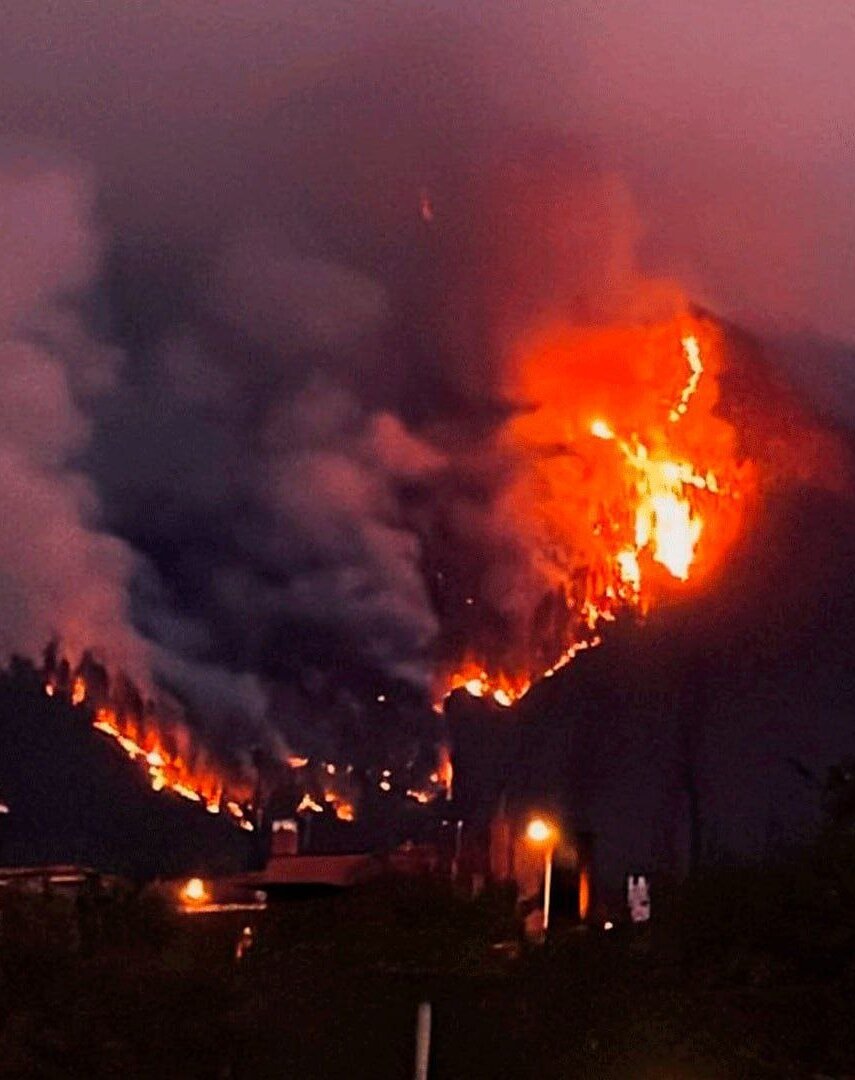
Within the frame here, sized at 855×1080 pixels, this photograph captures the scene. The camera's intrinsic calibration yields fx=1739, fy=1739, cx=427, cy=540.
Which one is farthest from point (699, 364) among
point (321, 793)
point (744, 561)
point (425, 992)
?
point (425, 992)

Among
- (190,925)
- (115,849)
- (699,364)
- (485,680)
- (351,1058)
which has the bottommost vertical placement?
(351,1058)

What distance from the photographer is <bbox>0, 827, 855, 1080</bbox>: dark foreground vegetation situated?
1029 centimetres

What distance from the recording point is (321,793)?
120 feet

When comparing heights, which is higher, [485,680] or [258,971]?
[485,680]

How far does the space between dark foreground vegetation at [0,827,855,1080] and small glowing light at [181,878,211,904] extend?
12.1 feet

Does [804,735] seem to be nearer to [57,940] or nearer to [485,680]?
[485,680]

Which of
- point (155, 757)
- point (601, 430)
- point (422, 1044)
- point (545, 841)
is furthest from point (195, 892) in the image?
point (155, 757)

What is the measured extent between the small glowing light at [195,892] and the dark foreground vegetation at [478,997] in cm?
368

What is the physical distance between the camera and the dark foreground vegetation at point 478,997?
10.3m

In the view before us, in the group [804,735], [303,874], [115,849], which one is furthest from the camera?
[115,849]

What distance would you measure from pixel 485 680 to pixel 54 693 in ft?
33.5

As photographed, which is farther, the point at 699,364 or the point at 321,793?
the point at 321,793

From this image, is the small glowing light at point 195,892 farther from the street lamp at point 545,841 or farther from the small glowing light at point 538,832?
the small glowing light at point 538,832

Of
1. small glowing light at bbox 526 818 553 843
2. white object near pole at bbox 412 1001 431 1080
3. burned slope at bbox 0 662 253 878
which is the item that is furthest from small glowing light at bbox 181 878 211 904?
burned slope at bbox 0 662 253 878
